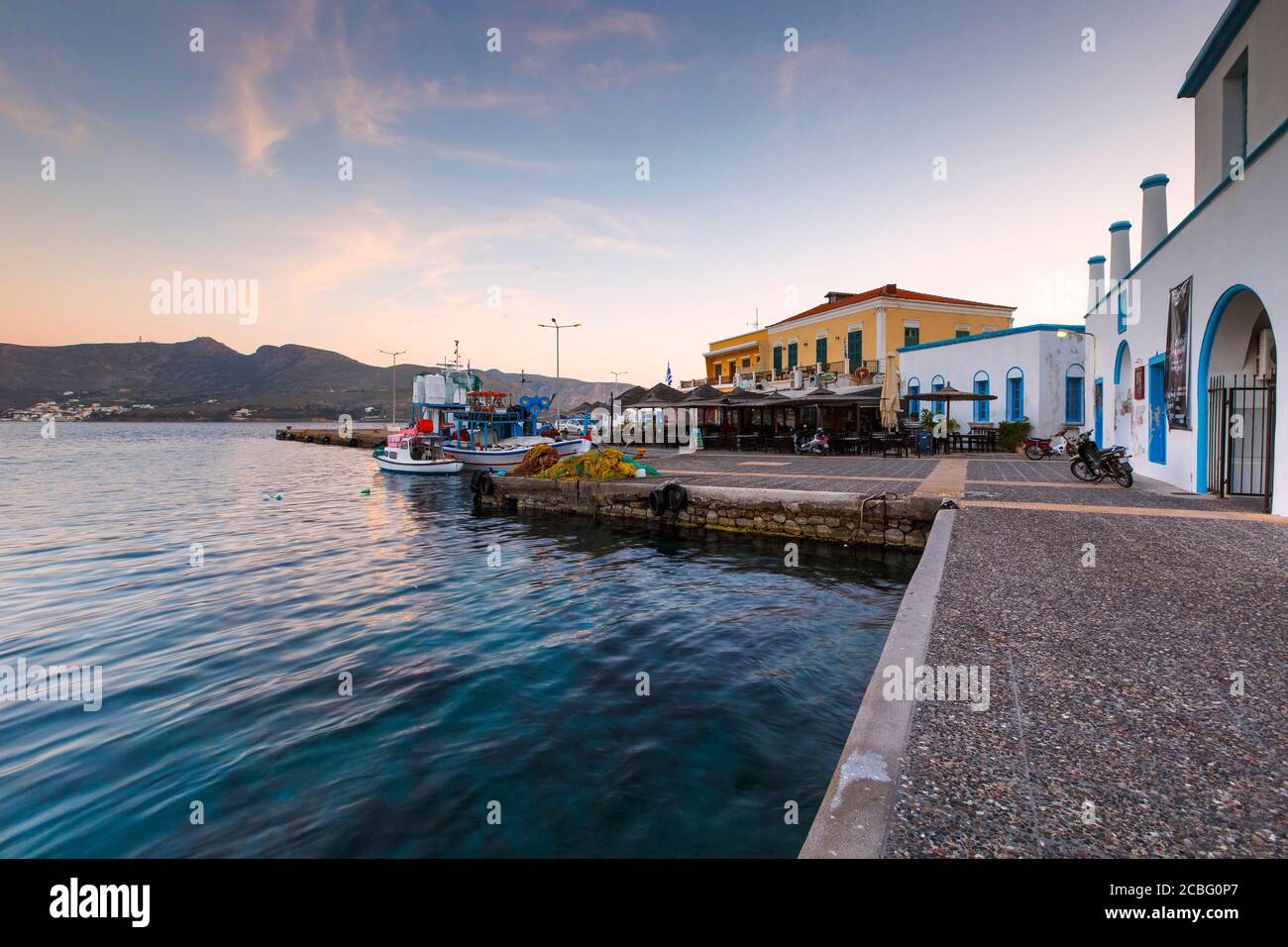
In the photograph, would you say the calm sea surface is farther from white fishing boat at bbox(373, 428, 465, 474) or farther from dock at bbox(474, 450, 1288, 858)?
white fishing boat at bbox(373, 428, 465, 474)

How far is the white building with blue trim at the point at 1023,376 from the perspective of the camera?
24188 mm

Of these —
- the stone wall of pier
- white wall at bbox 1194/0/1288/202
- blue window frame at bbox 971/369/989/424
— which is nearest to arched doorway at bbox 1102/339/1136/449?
white wall at bbox 1194/0/1288/202

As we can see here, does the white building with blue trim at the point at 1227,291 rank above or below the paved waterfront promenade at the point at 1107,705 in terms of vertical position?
above

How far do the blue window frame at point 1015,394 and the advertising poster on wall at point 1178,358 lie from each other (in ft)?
39.4

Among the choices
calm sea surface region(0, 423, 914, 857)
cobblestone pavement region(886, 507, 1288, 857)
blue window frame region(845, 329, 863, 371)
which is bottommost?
calm sea surface region(0, 423, 914, 857)

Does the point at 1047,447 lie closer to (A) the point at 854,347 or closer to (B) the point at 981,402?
(B) the point at 981,402

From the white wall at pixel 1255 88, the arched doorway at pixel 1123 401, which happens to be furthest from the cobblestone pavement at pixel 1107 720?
the arched doorway at pixel 1123 401

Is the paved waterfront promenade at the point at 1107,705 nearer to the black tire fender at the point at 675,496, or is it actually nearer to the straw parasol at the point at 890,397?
the black tire fender at the point at 675,496

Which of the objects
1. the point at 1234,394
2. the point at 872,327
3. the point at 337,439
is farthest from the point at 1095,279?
the point at 337,439

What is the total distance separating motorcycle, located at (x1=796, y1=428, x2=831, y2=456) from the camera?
Result: 2428 centimetres

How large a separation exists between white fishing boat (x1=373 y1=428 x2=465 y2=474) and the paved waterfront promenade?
87.3 feet
